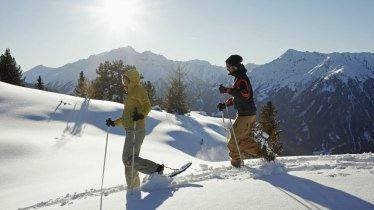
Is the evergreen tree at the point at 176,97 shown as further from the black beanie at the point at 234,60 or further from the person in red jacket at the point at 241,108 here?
the black beanie at the point at 234,60

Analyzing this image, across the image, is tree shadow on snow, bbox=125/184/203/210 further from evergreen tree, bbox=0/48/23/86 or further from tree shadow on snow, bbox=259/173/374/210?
evergreen tree, bbox=0/48/23/86

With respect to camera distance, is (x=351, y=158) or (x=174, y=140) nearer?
(x=351, y=158)

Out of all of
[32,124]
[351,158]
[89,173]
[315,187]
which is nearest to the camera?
[315,187]

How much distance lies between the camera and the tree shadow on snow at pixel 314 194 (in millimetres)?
5680

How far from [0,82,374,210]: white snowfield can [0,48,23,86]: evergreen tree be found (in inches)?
1109

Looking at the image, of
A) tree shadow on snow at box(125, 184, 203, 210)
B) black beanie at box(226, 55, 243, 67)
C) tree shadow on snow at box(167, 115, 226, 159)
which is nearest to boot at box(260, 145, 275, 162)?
black beanie at box(226, 55, 243, 67)

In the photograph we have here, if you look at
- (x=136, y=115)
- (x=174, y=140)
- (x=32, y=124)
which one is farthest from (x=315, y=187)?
(x=174, y=140)

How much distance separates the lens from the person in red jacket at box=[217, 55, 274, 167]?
9.26 m

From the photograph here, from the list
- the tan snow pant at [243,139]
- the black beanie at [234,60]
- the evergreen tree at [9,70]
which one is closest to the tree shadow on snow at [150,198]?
the tan snow pant at [243,139]

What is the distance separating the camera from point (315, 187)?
673 cm

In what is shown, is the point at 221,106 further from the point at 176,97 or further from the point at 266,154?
the point at 176,97

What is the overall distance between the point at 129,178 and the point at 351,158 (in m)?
5.28

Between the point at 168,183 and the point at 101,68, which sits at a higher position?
the point at 101,68

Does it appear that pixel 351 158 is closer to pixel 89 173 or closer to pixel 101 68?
pixel 89 173
